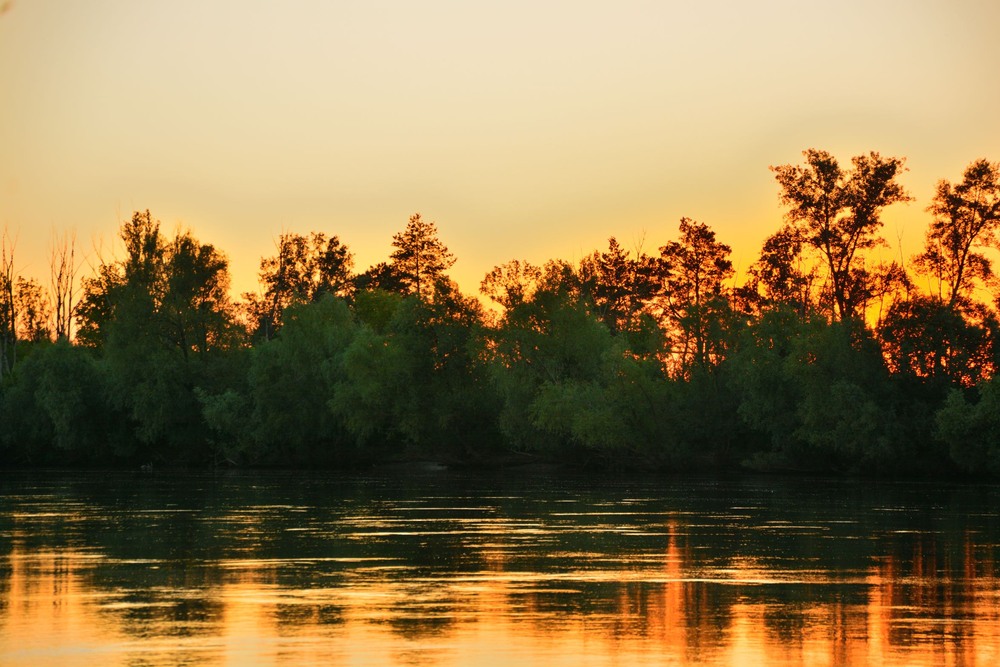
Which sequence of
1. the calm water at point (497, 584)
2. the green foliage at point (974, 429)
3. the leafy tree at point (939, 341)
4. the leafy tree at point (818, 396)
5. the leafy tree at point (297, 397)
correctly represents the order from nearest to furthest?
the calm water at point (497, 584)
the green foliage at point (974, 429)
the leafy tree at point (818, 396)
the leafy tree at point (939, 341)
the leafy tree at point (297, 397)

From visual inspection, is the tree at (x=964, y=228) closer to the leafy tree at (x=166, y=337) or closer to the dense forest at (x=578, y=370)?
the dense forest at (x=578, y=370)

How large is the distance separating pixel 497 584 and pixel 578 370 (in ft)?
239

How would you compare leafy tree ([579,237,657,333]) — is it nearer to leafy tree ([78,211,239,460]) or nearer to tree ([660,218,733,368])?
tree ([660,218,733,368])

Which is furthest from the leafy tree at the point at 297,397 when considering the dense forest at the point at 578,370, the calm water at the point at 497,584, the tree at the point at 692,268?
the calm water at the point at 497,584

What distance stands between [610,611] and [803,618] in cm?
294

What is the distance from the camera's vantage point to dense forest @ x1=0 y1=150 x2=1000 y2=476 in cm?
8619

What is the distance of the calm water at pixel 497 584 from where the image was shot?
19.6 metres

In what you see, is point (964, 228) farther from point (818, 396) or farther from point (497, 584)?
point (497, 584)

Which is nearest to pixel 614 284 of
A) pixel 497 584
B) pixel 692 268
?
pixel 692 268

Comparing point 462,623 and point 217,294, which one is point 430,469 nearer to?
point 217,294

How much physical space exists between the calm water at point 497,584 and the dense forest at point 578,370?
33.9 metres

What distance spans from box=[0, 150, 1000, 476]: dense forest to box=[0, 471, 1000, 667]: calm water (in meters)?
33.9

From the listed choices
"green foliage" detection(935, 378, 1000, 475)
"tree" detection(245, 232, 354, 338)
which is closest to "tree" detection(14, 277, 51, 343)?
"tree" detection(245, 232, 354, 338)

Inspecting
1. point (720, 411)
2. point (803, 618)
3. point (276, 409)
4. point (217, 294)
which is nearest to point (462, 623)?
point (803, 618)
